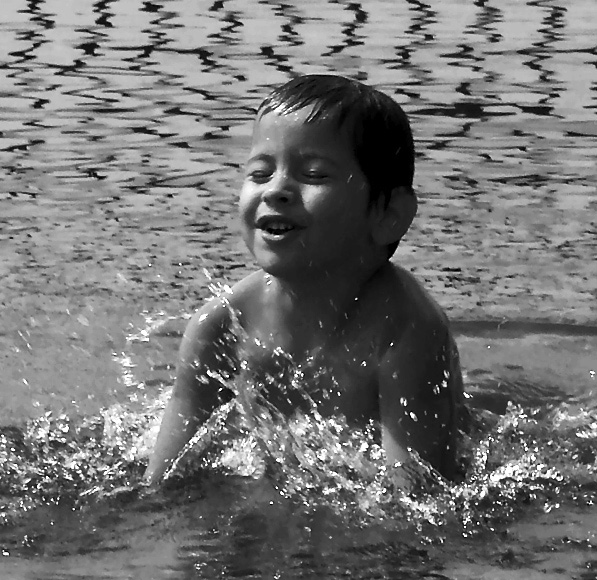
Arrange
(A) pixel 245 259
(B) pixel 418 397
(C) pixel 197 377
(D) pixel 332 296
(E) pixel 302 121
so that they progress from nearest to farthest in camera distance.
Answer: (E) pixel 302 121 → (B) pixel 418 397 → (D) pixel 332 296 → (C) pixel 197 377 → (A) pixel 245 259

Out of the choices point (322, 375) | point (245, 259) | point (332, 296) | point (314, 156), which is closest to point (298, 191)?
point (314, 156)

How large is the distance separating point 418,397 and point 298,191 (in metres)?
0.59

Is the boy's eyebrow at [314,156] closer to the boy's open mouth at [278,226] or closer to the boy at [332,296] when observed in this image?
Answer: the boy at [332,296]

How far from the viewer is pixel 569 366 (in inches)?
219

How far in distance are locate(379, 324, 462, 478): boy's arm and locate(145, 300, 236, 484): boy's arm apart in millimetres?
441

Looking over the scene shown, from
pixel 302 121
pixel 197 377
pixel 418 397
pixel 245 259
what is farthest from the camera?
pixel 245 259

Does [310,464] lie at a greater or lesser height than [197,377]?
lesser

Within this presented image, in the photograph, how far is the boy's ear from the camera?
4.20m

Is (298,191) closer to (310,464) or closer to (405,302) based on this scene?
(405,302)

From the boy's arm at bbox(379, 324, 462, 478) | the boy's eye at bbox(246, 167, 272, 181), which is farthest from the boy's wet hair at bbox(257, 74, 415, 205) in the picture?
the boy's arm at bbox(379, 324, 462, 478)

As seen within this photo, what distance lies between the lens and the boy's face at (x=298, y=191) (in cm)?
404

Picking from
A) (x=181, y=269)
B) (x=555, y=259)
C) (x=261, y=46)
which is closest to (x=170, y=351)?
(x=181, y=269)

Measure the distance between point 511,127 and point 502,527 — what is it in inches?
188

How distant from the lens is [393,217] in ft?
13.8
